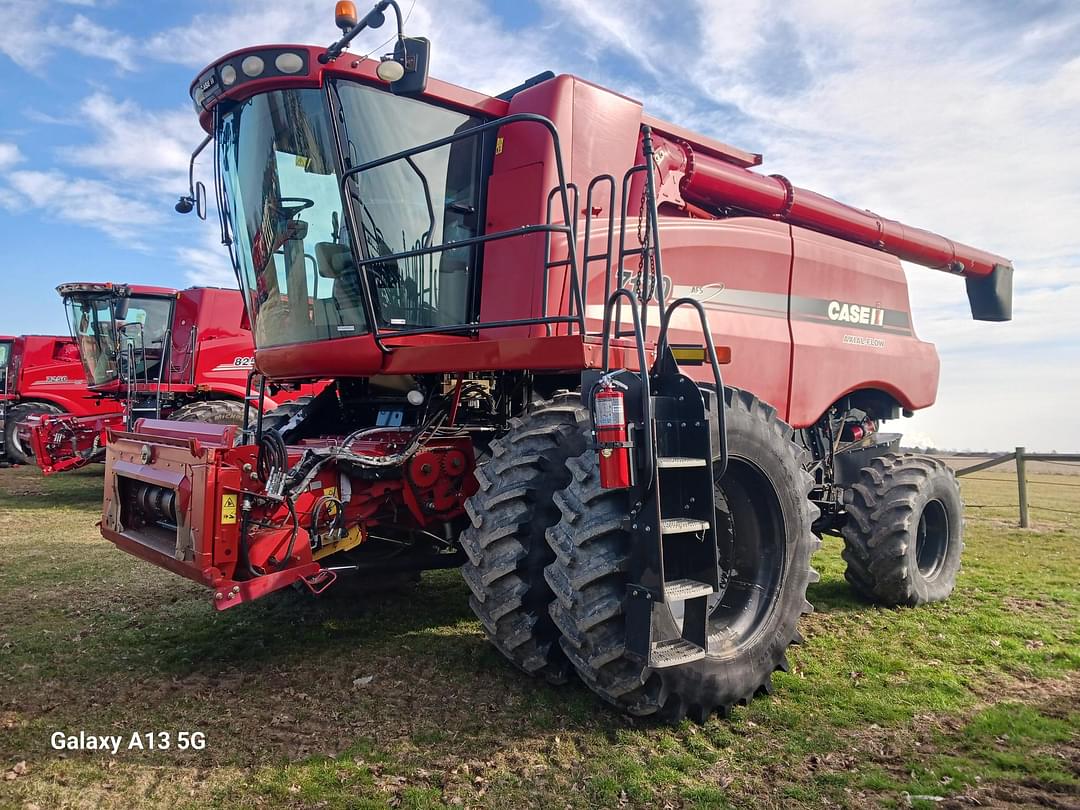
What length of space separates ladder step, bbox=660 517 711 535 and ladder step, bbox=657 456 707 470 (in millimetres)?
240

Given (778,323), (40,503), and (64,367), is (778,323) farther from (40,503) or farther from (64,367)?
(64,367)

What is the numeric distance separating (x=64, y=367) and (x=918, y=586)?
1607cm

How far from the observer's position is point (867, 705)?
12.6 feet

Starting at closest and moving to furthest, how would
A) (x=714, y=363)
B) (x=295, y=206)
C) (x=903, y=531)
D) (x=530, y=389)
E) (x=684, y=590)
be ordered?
(x=684, y=590) < (x=714, y=363) < (x=295, y=206) < (x=530, y=389) < (x=903, y=531)

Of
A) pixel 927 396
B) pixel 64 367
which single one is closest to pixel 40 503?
pixel 64 367

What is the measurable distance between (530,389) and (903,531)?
3169 millimetres

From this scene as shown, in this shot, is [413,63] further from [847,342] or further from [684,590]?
[847,342]

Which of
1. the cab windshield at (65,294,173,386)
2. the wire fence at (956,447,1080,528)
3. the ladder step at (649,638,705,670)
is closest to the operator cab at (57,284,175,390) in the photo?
the cab windshield at (65,294,173,386)

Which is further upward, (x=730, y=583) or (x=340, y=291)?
(x=340, y=291)

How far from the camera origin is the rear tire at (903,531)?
5.77 meters

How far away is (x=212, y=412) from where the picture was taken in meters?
11.2

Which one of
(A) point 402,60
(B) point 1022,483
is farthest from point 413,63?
(B) point 1022,483

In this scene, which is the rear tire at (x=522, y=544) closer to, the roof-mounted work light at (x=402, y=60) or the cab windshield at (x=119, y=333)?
the roof-mounted work light at (x=402, y=60)

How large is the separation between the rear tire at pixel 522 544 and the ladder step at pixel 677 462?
1.73 feet
